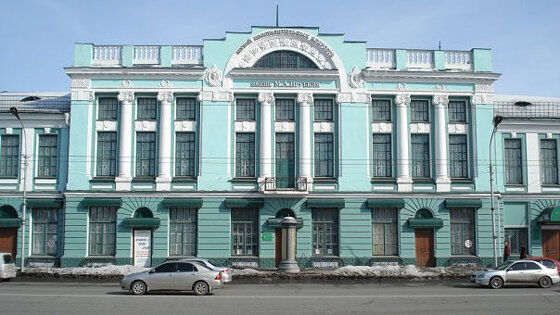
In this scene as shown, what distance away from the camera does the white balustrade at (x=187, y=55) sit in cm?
3722

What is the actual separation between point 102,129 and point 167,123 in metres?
4.11

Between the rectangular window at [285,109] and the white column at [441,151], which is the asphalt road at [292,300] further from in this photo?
the rectangular window at [285,109]

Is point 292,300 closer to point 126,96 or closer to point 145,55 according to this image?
point 126,96

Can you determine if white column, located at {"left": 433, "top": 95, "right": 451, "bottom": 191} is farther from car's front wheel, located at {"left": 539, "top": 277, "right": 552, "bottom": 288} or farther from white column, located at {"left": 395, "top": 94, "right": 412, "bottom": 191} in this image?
car's front wheel, located at {"left": 539, "top": 277, "right": 552, "bottom": 288}

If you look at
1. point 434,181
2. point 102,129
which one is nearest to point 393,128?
point 434,181

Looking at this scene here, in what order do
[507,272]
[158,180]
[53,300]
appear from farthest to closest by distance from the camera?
[158,180] < [507,272] < [53,300]

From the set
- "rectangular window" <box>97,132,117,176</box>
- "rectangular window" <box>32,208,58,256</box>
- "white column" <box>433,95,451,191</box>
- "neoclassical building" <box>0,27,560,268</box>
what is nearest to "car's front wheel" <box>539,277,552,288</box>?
"neoclassical building" <box>0,27,560,268</box>

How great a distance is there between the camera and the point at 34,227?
1438 inches

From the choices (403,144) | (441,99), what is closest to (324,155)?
(403,144)

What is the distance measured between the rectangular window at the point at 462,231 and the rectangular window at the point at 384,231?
12.0ft

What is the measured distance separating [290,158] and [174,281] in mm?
15189

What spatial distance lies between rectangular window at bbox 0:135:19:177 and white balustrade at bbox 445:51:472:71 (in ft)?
92.2

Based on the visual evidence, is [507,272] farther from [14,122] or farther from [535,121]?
[14,122]

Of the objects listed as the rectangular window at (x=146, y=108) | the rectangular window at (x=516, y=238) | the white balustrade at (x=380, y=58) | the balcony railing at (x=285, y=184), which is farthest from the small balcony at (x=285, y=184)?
the rectangular window at (x=516, y=238)
